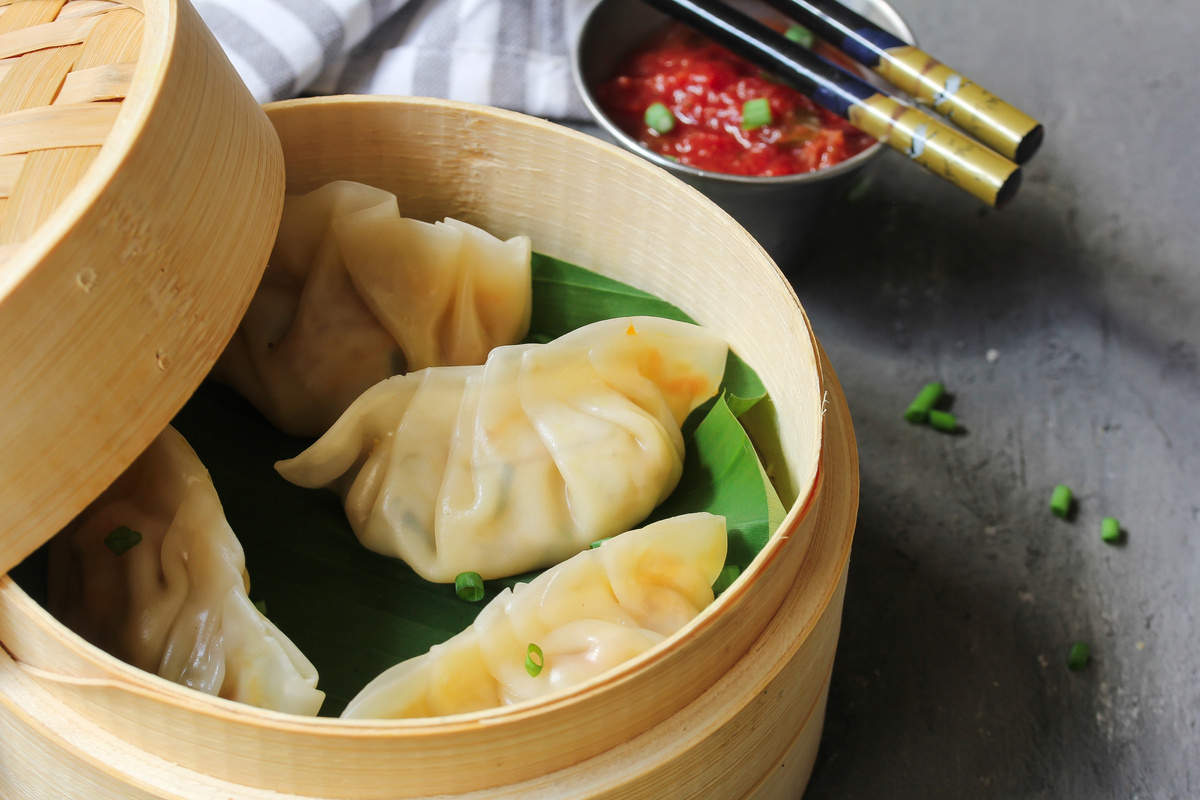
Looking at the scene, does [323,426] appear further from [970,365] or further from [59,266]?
[970,365]

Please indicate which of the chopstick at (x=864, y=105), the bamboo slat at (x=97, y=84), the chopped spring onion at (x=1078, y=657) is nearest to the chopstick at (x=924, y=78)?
the chopstick at (x=864, y=105)

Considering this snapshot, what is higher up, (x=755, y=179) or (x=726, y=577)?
(x=755, y=179)

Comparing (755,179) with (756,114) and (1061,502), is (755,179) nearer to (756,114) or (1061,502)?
(756,114)

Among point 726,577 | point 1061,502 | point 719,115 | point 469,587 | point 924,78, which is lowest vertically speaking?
point 469,587

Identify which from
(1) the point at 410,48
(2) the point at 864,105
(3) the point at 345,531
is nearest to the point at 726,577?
(3) the point at 345,531

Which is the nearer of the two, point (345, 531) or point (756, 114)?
point (345, 531)

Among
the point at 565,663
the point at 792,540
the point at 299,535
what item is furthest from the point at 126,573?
the point at 792,540
